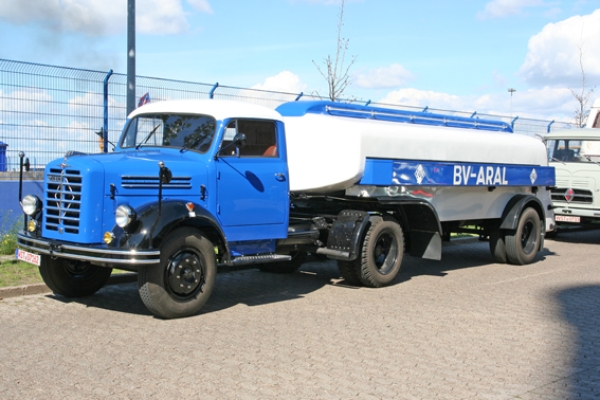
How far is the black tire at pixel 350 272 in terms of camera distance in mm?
9375

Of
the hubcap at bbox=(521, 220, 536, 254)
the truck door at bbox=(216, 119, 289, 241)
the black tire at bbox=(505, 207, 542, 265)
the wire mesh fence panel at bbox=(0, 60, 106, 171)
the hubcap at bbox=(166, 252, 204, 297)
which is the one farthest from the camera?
the hubcap at bbox=(521, 220, 536, 254)

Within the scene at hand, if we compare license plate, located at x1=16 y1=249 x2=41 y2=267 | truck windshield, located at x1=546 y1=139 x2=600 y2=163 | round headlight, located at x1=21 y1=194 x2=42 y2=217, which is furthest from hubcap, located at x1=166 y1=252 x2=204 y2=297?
truck windshield, located at x1=546 y1=139 x2=600 y2=163

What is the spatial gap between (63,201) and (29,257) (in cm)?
75

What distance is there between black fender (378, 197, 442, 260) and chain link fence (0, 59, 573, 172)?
4.70 meters

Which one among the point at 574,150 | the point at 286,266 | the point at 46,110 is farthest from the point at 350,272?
the point at 574,150

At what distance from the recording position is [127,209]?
22.9 ft

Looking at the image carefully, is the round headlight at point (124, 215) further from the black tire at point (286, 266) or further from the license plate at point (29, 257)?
the black tire at point (286, 266)

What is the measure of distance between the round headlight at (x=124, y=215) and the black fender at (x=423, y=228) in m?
4.41

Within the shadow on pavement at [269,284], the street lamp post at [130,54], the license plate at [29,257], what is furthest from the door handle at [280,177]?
the street lamp post at [130,54]

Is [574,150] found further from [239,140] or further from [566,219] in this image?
[239,140]

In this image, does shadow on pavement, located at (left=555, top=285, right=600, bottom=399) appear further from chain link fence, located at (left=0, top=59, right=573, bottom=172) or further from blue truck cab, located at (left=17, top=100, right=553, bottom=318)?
chain link fence, located at (left=0, top=59, right=573, bottom=172)

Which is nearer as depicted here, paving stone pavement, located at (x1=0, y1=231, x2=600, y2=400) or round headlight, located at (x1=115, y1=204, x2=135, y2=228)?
paving stone pavement, located at (x1=0, y1=231, x2=600, y2=400)

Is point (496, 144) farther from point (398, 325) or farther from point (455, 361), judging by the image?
point (455, 361)

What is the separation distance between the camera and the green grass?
28.5 feet
